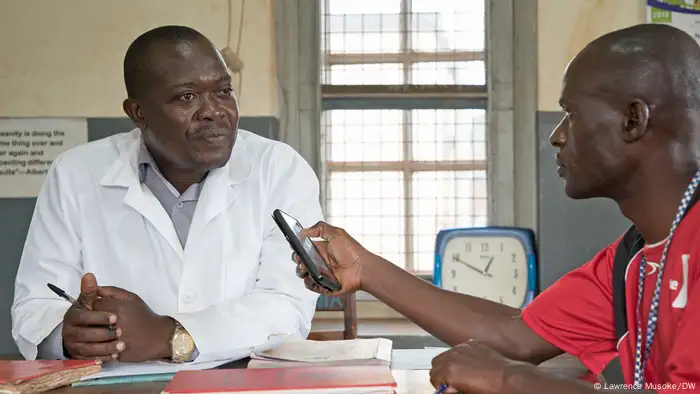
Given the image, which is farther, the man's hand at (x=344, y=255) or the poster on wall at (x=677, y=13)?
the poster on wall at (x=677, y=13)

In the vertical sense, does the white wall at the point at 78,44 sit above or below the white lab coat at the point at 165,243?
above

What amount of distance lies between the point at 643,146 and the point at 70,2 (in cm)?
271

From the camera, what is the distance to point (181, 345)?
1.74 metres

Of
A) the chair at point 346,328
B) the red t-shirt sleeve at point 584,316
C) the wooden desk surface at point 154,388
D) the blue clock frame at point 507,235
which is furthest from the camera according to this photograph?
the blue clock frame at point 507,235

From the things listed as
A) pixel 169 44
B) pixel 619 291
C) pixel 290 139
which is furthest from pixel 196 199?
pixel 290 139

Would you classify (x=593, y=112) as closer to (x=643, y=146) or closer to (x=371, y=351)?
(x=643, y=146)

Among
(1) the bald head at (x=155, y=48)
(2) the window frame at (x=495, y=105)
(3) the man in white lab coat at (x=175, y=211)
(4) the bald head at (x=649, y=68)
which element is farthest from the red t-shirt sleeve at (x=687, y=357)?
(2) the window frame at (x=495, y=105)

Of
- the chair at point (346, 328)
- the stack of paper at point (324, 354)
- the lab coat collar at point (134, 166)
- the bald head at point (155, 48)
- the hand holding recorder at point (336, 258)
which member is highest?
the bald head at point (155, 48)

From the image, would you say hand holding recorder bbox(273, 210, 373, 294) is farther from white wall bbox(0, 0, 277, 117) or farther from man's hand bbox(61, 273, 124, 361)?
white wall bbox(0, 0, 277, 117)

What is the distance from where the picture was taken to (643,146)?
4.25 feet

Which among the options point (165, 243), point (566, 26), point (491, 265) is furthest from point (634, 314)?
point (566, 26)

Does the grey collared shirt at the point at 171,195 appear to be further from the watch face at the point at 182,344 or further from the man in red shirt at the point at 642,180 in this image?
the man in red shirt at the point at 642,180

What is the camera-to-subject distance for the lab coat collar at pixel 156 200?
204cm

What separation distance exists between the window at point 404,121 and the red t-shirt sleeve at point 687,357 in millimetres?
2529
